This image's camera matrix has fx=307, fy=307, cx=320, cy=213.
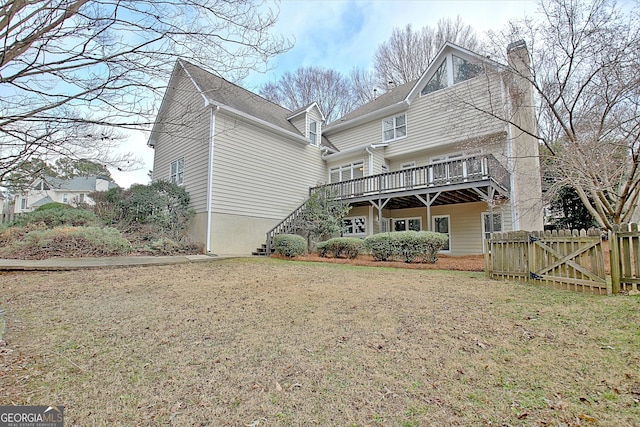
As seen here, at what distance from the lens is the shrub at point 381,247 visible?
1101cm

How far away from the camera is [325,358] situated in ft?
10.2

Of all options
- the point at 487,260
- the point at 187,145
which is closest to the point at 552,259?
the point at 487,260

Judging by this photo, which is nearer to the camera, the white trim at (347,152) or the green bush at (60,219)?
the green bush at (60,219)

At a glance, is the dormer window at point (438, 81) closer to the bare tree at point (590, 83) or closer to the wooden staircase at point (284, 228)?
the bare tree at point (590, 83)

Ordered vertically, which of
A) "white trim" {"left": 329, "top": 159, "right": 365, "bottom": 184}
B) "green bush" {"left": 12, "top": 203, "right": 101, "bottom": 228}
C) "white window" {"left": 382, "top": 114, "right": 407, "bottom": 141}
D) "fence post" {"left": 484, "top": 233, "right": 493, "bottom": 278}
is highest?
"white window" {"left": 382, "top": 114, "right": 407, "bottom": 141}

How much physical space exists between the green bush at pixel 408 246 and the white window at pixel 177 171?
9.65 metres

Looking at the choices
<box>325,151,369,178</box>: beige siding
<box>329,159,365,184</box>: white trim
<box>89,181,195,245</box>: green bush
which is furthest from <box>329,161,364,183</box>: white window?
<box>89,181,195,245</box>: green bush

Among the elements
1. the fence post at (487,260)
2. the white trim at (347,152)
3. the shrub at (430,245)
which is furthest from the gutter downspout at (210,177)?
the fence post at (487,260)

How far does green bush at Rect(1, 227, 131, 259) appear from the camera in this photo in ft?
29.6

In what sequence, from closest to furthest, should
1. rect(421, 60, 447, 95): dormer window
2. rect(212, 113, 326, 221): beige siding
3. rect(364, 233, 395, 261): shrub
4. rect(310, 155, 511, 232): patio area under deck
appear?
1. rect(364, 233, 395, 261): shrub
2. rect(310, 155, 511, 232): patio area under deck
3. rect(212, 113, 326, 221): beige siding
4. rect(421, 60, 447, 95): dormer window

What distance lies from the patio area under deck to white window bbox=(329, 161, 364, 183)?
6.14 ft

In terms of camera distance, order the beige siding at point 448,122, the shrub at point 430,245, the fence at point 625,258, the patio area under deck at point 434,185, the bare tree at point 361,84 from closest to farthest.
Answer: the fence at point 625,258, the shrub at point 430,245, the patio area under deck at point 434,185, the beige siding at point 448,122, the bare tree at point 361,84

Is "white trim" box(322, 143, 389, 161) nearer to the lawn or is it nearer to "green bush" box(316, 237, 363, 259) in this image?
"green bush" box(316, 237, 363, 259)

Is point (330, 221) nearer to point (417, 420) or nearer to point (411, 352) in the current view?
point (411, 352)
